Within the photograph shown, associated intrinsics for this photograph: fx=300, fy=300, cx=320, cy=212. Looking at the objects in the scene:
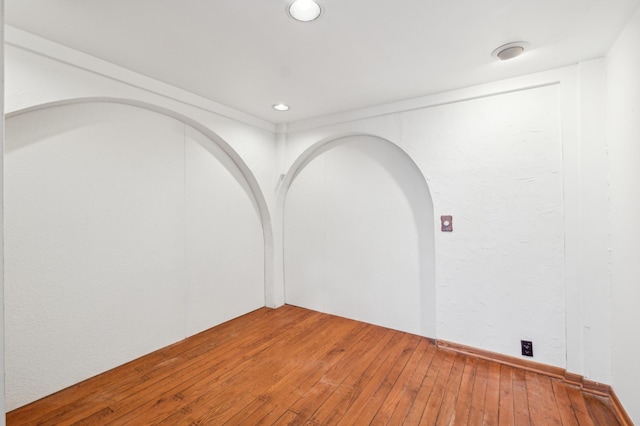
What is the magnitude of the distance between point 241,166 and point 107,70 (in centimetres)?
160

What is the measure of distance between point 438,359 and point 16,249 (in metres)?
3.35

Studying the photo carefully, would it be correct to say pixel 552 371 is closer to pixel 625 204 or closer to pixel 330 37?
pixel 625 204

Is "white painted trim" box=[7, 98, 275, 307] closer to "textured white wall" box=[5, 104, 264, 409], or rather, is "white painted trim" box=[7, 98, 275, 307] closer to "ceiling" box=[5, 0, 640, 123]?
"textured white wall" box=[5, 104, 264, 409]

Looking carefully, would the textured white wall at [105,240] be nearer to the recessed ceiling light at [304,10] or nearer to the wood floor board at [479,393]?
the recessed ceiling light at [304,10]

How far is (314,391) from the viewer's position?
223 centimetres

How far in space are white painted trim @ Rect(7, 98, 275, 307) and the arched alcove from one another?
0.81ft

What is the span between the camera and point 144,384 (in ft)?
7.59

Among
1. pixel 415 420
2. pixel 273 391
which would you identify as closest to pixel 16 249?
pixel 273 391

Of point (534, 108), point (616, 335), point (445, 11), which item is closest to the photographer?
point (445, 11)

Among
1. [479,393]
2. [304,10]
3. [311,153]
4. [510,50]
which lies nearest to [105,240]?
[304,10]

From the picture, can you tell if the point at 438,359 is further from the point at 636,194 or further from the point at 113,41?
the point at 113,41

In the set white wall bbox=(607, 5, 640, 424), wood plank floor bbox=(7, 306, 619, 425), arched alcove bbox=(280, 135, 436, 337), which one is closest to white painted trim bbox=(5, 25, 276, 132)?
arched alcove bbox=(280, 135, 436, 337)

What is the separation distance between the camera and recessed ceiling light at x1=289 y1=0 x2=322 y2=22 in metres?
1.62

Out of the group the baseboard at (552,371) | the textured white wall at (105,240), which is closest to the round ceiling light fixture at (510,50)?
the baseboard at (552,371)
